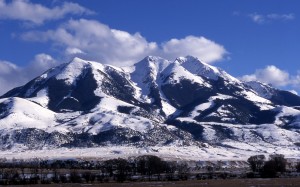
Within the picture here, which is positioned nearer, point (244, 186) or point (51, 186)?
point (244, 186)

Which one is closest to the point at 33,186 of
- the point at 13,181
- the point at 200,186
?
the point at 13,181

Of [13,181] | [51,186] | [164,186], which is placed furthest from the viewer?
[13,181]

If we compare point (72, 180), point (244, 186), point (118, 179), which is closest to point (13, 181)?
point (72, 180)

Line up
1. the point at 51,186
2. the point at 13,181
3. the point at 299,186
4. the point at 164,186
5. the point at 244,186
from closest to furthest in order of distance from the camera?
the point at 299,186 < the point at 244,186 < the point at 164,186 < the point at 51,186 < the point at 13,181

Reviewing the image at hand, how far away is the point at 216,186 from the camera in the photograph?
459ft

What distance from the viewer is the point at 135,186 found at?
476 feet

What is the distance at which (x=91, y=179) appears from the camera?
7372 inches

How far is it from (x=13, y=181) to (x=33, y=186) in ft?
76.3

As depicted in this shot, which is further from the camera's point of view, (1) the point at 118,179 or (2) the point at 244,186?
(1) the point at 118,179

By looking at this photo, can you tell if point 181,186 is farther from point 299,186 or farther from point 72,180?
point 72,180

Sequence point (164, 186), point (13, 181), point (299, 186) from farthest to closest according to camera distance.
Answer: point (13, 181), point (164, 186), point (299, 186)

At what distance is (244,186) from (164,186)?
2022cm

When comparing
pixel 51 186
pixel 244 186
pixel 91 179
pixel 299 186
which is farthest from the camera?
pixel 91 179

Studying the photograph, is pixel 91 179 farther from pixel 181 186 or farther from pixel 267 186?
pixel 267 186
